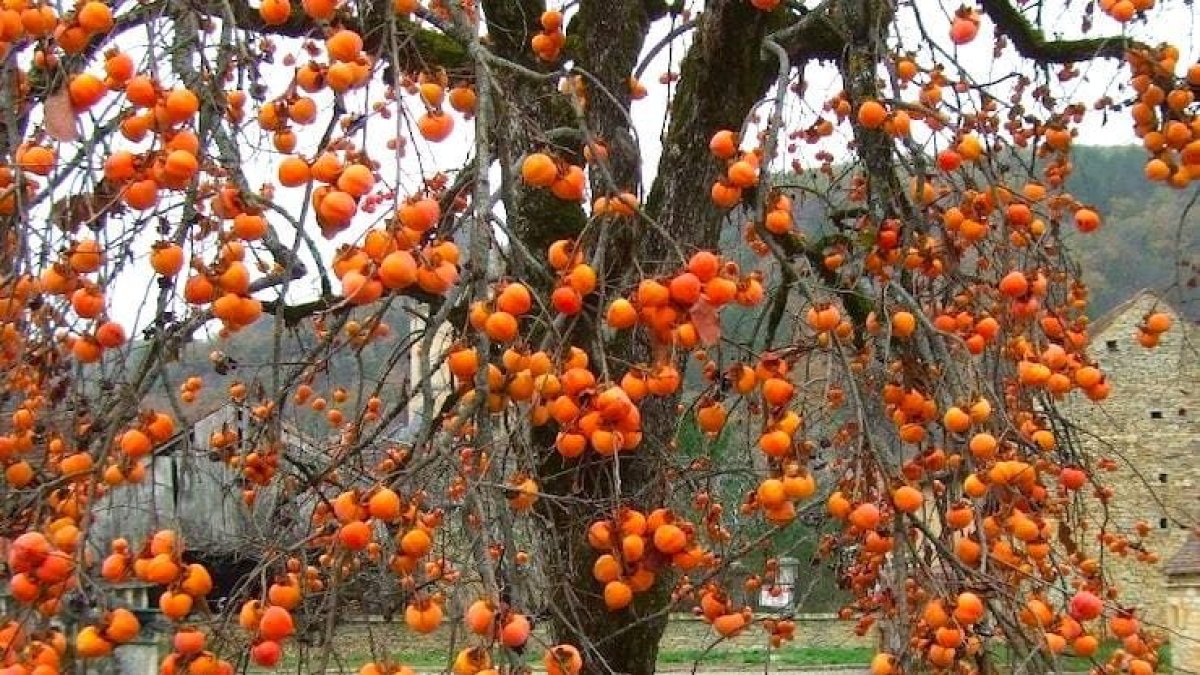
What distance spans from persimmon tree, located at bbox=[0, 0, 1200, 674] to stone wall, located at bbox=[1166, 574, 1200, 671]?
9.61 meters

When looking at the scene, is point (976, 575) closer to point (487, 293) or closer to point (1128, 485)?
point (487, 293)

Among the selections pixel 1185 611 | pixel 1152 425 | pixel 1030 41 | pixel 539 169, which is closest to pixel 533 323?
pixel 539 169

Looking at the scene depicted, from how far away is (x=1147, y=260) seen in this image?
10.5m

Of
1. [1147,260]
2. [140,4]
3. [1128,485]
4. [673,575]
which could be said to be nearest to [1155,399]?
[1128,485]

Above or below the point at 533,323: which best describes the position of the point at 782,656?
below

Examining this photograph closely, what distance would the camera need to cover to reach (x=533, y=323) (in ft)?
7.04

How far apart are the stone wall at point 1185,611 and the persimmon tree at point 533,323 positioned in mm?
9606

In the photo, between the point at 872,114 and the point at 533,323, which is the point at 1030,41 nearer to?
the point at 872,114

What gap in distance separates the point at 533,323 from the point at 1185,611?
1161cm

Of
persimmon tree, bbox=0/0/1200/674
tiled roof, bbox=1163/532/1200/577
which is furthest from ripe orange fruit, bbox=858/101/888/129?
tiled roof, bbox=1163/532/1200/577

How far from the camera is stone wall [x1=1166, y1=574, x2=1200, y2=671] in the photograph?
11.6 m

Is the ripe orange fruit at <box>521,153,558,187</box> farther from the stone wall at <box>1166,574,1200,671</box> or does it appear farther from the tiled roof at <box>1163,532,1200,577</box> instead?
the tiled roof at <box>1163,532,1200,577</box>

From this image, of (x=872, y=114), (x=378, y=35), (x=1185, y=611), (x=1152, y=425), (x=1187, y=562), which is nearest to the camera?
(x=872, y=114)

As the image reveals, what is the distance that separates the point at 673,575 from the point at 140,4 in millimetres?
1851
